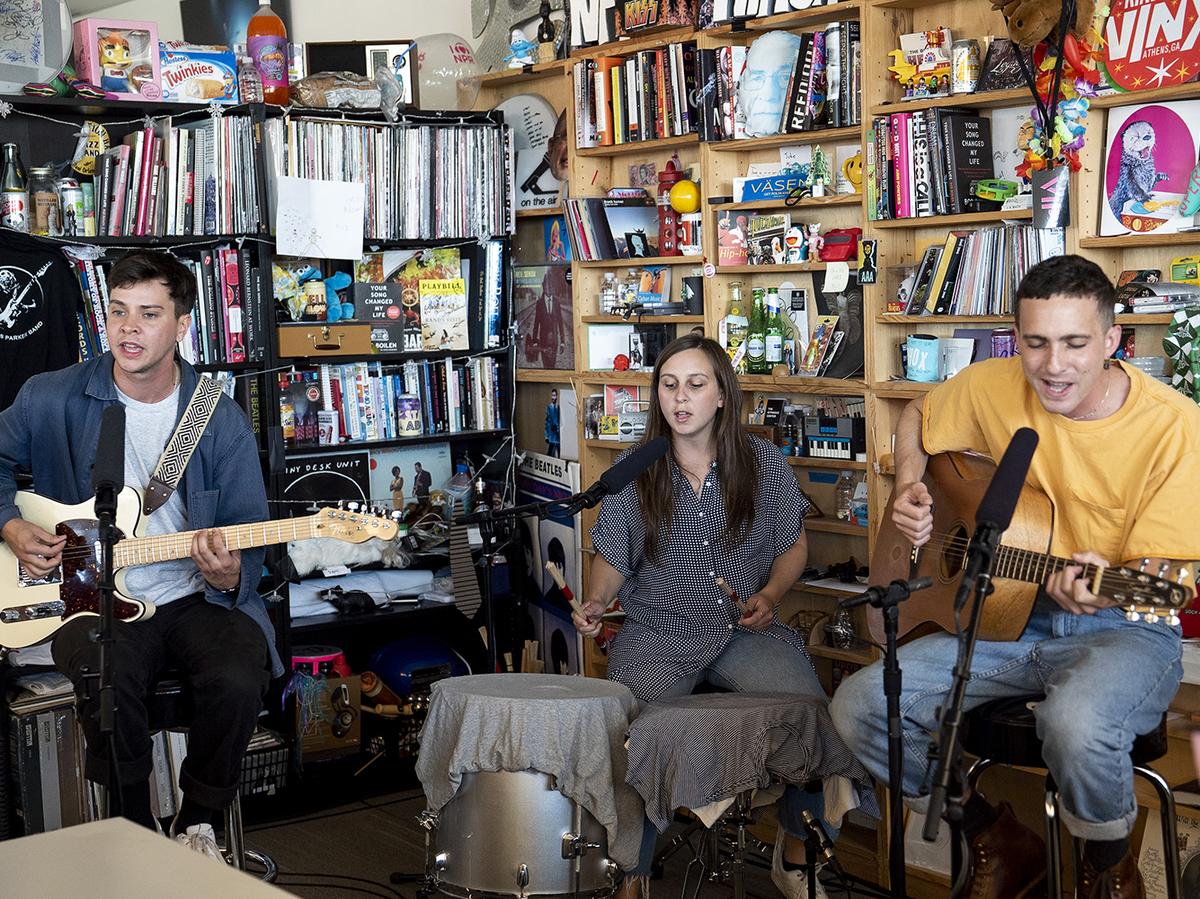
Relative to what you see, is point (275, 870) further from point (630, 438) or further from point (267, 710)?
point (630, 438)

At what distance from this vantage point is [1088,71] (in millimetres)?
3072

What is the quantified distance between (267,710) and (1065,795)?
2633mm

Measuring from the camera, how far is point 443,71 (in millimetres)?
4707

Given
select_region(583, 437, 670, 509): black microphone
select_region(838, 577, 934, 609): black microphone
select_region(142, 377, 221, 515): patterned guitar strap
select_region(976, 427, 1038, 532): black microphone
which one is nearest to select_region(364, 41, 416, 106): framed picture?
select_region(142, 377, 221, 515): patterned guitar strap

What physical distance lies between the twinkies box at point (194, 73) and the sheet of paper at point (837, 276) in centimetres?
190

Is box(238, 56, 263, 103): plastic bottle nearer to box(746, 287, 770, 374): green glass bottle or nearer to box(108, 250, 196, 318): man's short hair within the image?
box(108, 250, 196, 318): man's short hair

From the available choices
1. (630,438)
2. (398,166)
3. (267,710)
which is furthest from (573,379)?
(267,710)

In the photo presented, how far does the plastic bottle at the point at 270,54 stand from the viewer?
4.23 metres

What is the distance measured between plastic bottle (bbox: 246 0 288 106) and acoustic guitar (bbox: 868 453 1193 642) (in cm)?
236

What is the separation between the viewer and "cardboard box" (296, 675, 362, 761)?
4.32m

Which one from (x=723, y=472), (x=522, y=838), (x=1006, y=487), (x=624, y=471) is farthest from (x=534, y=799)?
(x=1006, y=487)

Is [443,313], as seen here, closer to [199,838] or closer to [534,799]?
[199,838]

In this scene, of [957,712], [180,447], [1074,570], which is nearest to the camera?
[957,712]

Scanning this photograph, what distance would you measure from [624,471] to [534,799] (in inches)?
27.2
